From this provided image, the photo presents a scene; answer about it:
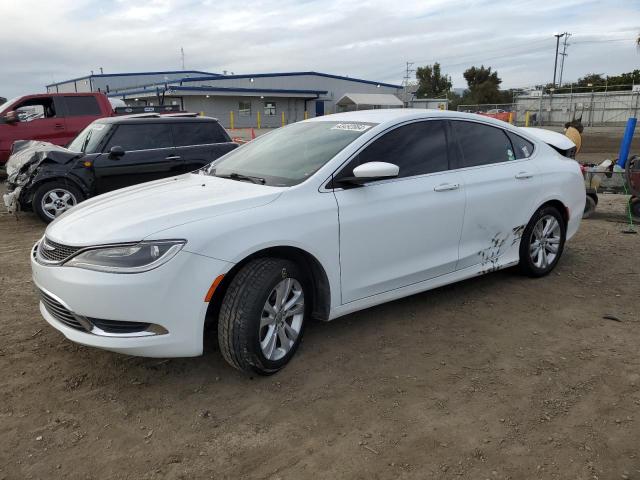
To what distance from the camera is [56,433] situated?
286 centimetres

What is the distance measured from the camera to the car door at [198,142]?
331 inches

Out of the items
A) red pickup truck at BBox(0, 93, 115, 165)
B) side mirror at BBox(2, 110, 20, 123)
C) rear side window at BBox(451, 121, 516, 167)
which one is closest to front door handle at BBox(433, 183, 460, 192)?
rear side window at BBox(451, 121, 516, 167)

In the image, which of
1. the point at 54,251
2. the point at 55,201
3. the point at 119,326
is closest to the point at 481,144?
the point at 119,326

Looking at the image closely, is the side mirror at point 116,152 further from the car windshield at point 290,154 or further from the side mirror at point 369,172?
the side mirror at point 369,172

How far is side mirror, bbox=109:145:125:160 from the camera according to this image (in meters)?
7.69

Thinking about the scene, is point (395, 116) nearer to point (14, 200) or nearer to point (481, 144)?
point (481, 144)

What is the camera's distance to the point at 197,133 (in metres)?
8.62

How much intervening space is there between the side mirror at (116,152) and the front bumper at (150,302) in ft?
16.6

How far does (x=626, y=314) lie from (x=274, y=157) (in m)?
3.27

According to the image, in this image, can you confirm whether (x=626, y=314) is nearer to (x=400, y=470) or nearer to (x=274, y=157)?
(x=400, y=470)

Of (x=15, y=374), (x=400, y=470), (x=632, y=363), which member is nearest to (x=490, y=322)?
(x=632, y=363)

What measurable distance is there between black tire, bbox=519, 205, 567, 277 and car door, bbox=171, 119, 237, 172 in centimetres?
527

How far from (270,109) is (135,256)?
151 ft

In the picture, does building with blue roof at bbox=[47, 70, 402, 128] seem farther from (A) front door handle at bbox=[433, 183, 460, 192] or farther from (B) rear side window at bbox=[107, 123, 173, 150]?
(A) front door handle at bbox=[433, 183, 460, 192]
